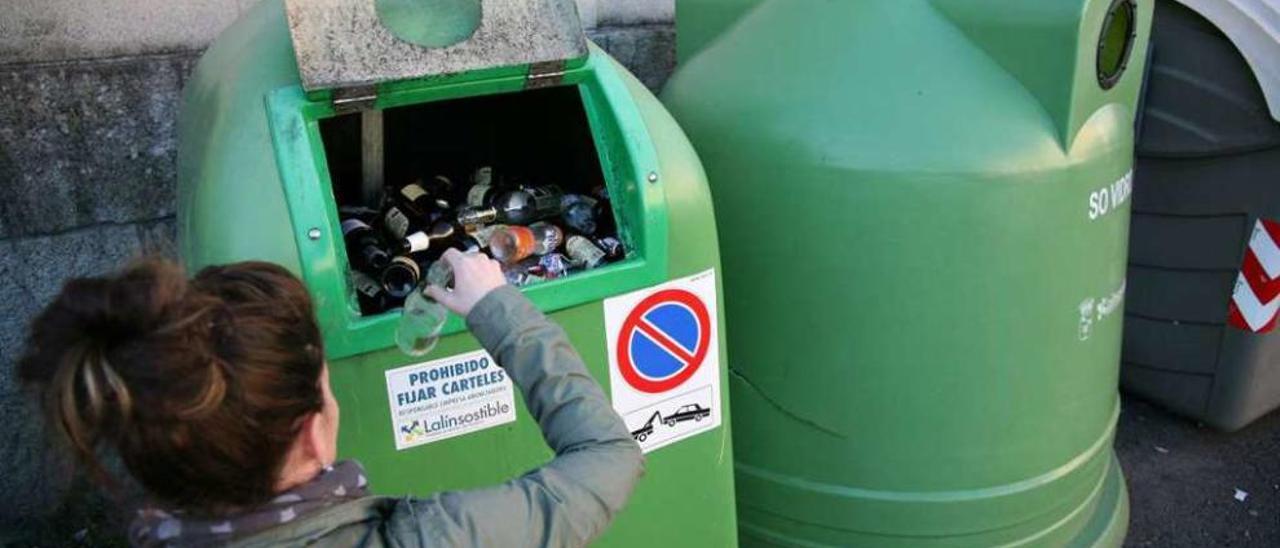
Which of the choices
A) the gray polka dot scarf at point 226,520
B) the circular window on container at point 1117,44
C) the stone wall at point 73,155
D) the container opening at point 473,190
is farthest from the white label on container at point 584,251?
the stone wall at point 73,155

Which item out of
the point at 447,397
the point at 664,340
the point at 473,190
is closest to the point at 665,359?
the point at 664,340

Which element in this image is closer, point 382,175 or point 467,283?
point 467,283

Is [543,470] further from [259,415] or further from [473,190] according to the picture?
[473,190]

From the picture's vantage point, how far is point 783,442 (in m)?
2.02

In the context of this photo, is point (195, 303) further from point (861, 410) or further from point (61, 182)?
point (61, 182)

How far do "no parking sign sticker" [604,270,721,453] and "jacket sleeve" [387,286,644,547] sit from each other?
393 millimetres

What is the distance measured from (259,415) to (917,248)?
1.22 meters

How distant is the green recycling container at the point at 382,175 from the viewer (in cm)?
136

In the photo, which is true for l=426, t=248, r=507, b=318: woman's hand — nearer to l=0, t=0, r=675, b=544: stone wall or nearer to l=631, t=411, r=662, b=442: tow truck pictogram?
l=631, t=411, r=662, b=442: tow truck pictogram

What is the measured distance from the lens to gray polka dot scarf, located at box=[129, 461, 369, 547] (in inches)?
38.3

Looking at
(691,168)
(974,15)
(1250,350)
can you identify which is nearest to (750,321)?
(691,168)

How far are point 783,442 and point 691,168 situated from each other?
69cm

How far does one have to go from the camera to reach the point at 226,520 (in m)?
0.97

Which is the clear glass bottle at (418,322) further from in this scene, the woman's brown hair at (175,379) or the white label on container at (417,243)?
the woman's brown hair at (175,379)
